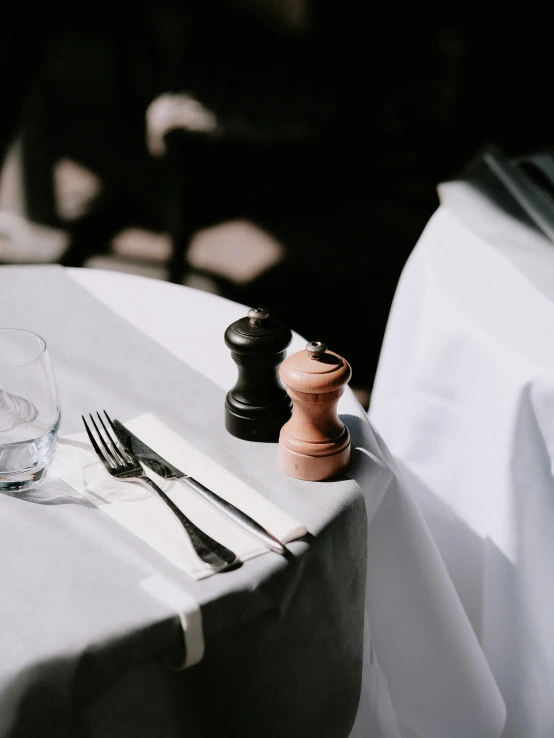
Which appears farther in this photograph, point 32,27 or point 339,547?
point 32,27

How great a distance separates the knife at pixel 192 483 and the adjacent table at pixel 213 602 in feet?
0.06

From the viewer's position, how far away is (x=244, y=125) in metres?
2.42

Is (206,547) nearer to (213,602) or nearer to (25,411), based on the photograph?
(213,602)

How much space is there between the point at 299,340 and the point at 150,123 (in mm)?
1717

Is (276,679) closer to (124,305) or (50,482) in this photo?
(50,482)

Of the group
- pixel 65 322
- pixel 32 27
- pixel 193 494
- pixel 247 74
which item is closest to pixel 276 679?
pixel 193 494

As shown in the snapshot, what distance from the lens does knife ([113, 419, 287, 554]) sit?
0.61m

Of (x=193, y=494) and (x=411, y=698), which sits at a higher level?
(x=193, y=494)

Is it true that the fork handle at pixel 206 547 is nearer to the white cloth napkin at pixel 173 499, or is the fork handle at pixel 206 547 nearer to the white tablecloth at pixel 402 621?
the white cloth napkin at pixel 173 499

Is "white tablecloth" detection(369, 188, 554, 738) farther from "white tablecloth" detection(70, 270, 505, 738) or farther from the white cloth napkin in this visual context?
the white cloth napkin

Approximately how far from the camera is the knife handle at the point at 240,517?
605 mm

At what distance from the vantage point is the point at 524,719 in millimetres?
1024

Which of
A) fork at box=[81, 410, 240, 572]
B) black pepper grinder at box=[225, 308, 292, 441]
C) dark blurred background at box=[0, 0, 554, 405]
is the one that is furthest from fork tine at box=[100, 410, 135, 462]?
dark blurred background at box=[0, 0, 554, 405]

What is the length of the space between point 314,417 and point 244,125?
75.2 inches
